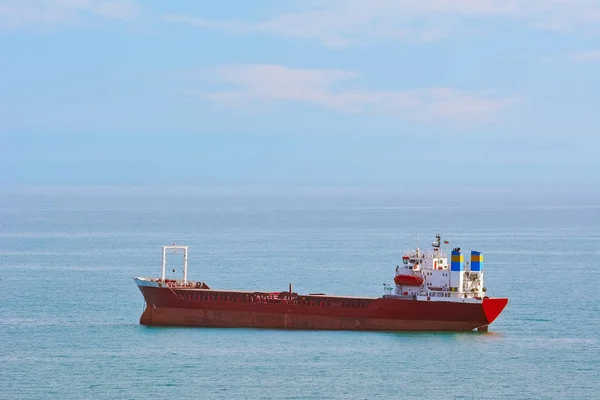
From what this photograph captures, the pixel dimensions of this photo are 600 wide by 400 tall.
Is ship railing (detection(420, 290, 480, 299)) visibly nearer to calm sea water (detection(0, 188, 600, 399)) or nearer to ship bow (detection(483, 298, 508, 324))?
ship bow (detection(483, 298, 508, 324))

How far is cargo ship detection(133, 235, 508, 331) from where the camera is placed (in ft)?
220

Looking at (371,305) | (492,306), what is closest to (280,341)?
(371,305)

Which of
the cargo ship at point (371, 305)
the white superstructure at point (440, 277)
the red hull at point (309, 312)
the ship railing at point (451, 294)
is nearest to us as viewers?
the red hull at point (309, 312)

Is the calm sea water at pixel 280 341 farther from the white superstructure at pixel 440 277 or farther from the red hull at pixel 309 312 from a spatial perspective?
the white superstructure at pixel 440 277

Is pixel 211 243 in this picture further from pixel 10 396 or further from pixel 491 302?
pixel 10 396

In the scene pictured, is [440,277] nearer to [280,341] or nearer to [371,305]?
[371,305]

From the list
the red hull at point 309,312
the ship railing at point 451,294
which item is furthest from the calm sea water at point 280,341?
the ship railing at point 451,294

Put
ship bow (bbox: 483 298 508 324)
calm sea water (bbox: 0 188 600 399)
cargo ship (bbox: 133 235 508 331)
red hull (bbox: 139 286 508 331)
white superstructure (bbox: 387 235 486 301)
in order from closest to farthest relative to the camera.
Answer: calm sea water (bbox: 0 188 600 399) < ship bow (bbox: 483 298 508 324) < red hull (bbox: 139 286 508 331) < cargo ship (bbox: 133 235 508 331) < white superstructure (bbox: 387 235 486 301)

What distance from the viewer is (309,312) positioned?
69.0m

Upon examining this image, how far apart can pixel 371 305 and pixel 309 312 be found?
11.6 feet

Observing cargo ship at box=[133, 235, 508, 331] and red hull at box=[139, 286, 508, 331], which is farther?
cargo ship at box=[133, 235, 508, 331]

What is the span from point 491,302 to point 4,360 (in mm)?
25007

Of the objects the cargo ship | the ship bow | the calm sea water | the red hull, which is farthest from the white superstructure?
the calm sea water

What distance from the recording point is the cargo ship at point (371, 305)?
220ft
